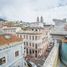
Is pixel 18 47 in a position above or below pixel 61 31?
below

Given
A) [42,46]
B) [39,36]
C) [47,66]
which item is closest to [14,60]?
[47,66]

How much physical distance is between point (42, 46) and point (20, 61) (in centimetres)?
606

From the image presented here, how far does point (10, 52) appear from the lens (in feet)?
13.5

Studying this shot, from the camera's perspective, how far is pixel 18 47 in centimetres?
458

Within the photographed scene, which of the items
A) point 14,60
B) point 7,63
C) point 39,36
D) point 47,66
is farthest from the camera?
point 39,36

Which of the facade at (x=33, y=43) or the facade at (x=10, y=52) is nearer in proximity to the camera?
the facade at (x=10, y=52)

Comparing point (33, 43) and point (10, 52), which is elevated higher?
point (10, 52)

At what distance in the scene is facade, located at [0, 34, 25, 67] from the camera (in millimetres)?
3811

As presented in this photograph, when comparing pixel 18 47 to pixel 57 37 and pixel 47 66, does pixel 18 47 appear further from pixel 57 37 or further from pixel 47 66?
pixel 47 66

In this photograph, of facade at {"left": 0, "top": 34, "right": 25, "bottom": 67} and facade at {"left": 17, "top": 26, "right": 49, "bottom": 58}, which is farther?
facade at {"left": 17, "top": 26, "right": 49, "bottom": 58}

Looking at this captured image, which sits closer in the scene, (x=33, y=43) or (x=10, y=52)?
(x=10, y=52)

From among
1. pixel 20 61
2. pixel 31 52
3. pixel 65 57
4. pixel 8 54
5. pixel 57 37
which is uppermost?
pixel 57 37

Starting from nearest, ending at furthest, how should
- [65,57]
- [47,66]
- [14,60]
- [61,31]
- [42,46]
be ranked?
[47,66] < [65,57] < [61,31] < [14,60] < [42,46]

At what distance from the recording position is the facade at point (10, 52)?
381cm
